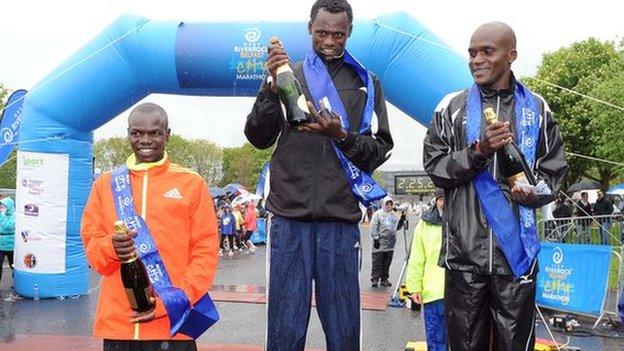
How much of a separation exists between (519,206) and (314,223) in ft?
2.73

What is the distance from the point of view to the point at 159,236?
119 inches

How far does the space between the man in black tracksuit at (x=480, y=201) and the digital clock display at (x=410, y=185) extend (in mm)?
11804

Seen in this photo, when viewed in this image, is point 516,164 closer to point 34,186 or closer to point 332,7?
point 332,7

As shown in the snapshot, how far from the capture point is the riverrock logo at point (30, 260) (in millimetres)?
9039

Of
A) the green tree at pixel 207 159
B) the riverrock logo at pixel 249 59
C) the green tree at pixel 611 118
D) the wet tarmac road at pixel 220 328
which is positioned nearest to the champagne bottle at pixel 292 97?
the wet tarmac road at pixel 220 328

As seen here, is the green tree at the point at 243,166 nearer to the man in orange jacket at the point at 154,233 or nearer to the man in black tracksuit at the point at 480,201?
the man in orange jacket at the point at 154,233

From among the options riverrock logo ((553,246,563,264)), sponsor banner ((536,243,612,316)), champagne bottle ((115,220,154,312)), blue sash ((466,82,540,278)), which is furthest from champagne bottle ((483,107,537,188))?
riverrock logo ((553,246,563,264))

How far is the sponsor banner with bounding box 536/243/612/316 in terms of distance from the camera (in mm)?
8031

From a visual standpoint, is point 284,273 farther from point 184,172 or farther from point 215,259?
point 184,172

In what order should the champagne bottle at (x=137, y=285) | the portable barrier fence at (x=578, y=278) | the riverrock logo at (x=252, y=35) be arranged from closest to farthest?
the champagne bottle at (x=137, y=285)
the portable barrier fence at (x=578, y=278)
the riverrock logo at (x=252, y=35)

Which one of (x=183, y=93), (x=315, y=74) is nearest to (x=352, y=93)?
(x=315, y=74)

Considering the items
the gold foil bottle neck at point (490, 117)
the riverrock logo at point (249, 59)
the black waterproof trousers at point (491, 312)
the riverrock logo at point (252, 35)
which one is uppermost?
the riverrock logo at point (252, 35)

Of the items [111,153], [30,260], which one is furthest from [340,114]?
[111,153]

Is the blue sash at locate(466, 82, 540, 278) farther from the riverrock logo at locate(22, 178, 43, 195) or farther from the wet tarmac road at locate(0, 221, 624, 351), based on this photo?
the riverrock logo at locate(22, 178, 43, 195)
